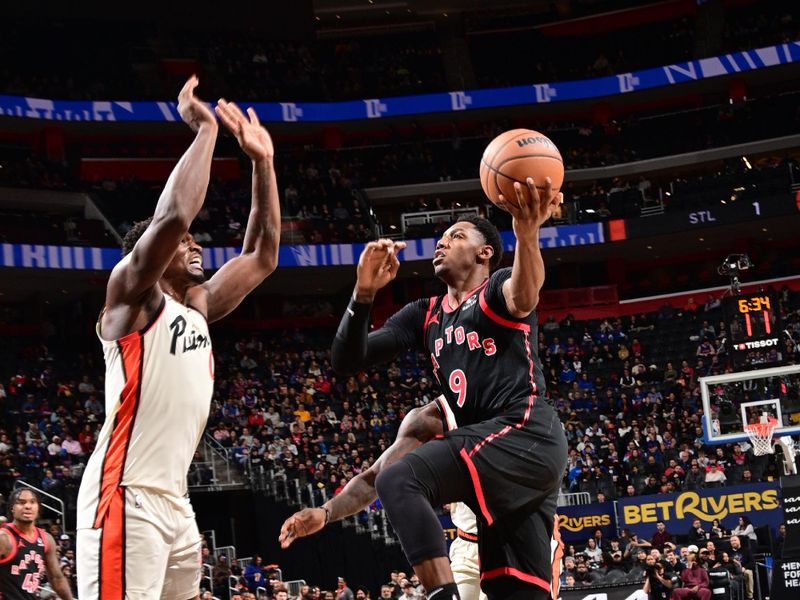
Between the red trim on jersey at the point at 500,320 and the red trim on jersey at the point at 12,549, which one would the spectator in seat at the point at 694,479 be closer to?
the red trim on jersey at the point at 12,549

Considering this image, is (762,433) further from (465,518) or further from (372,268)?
(372,268)

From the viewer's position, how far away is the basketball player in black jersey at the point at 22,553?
9.60 m

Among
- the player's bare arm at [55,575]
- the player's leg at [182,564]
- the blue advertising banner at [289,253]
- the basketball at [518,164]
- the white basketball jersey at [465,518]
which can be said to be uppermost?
the blue advertising banner at [289,253]

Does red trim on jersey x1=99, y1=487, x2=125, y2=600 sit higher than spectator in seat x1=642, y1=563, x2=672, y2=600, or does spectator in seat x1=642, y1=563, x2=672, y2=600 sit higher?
red trim on jersey x1=99, y1=487, x2=125, y2=600

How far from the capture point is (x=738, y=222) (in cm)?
3195

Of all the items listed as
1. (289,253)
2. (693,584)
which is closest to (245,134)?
(693,584)

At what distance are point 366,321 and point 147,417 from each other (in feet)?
4.32

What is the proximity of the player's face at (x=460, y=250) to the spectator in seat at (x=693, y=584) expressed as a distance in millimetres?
11620

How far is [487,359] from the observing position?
204 inches

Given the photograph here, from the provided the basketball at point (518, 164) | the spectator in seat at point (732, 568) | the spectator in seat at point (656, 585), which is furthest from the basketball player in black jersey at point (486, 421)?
the spectator in seat at point (732, 568)

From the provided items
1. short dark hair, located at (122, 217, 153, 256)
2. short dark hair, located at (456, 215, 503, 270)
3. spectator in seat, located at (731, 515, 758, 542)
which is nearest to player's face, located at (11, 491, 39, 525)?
short dark hair, located at (122, 217, 153, 256)

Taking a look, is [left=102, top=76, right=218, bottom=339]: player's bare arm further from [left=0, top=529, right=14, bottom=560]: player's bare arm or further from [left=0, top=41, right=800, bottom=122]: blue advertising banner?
[left=0, top=41, right=800, bottom=122]: blue advertising banner

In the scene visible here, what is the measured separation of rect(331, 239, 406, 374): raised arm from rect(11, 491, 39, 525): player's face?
5.13 m

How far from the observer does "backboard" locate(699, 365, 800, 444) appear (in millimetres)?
18469
